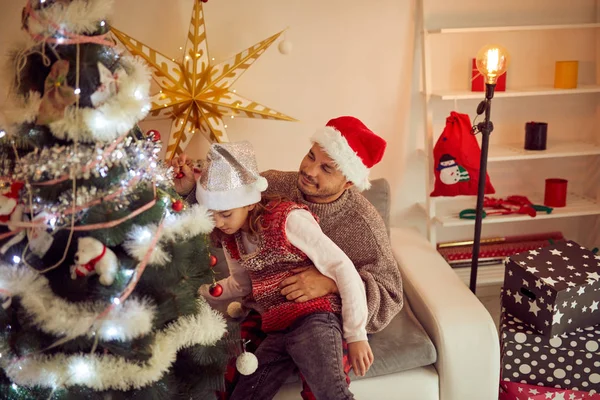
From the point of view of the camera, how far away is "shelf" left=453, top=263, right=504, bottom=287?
2.70 m

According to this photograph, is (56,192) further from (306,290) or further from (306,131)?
(306,131)

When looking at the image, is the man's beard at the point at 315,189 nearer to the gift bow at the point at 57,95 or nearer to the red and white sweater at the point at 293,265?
the red and white sweater at the point at 293,265

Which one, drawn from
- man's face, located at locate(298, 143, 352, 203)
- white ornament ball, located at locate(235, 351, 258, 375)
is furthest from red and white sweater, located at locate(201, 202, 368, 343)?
white ornament ball, located at locate(235, 351, 258, 375)

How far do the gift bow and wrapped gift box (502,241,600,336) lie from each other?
1633 mm

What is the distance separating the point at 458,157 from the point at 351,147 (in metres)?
0.78

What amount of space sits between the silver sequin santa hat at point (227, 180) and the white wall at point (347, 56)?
0.92m

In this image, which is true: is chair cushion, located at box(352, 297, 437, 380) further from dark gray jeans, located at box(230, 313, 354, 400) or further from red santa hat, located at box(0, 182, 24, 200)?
red santa hat, located at box(0, 182, 24, 200)

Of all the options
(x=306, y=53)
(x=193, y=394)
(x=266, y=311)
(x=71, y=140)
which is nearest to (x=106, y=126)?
(x=71, y=140)

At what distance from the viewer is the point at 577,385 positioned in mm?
1978

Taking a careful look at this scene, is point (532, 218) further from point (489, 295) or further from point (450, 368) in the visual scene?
point (450, 368)

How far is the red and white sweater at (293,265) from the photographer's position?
5.57 feet

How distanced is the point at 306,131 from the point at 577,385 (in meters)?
1.51

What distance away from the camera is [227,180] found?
1.62 m

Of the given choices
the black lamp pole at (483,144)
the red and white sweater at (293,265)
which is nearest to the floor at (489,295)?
the black lamp pole at (483,144)
